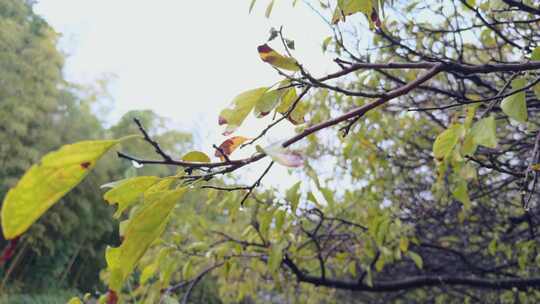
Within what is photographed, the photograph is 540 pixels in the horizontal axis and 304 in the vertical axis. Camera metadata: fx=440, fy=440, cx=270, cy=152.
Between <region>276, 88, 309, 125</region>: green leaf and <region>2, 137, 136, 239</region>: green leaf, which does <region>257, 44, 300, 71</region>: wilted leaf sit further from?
<region>2, 137, 136, 239</region>: green leaf

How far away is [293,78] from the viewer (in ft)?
1.50

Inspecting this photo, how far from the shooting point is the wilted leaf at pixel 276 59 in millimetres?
454

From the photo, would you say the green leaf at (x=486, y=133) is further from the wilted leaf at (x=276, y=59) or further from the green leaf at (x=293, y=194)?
the green leaf at (x=293, y=194)

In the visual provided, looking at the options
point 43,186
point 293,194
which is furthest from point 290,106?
point 293,194

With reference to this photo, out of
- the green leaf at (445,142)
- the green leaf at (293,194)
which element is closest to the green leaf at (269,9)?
the green leaf at (445,142)

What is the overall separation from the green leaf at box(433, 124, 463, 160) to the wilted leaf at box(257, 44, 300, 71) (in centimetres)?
18

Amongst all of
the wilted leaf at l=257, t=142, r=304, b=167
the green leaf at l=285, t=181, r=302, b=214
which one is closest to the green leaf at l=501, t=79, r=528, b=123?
the wilted leaf at l=257, t=142, r=304, b=167

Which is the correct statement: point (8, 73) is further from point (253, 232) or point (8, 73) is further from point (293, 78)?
point (293, 78)

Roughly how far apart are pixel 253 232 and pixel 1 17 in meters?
4.37

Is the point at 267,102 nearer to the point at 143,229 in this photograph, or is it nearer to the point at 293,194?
the point at 143,229

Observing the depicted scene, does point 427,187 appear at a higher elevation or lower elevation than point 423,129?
lower

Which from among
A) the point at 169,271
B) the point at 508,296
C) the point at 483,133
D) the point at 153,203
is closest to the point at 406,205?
the point at 508,296

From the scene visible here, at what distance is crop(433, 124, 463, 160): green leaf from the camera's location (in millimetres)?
495

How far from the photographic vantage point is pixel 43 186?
285 millimetres
